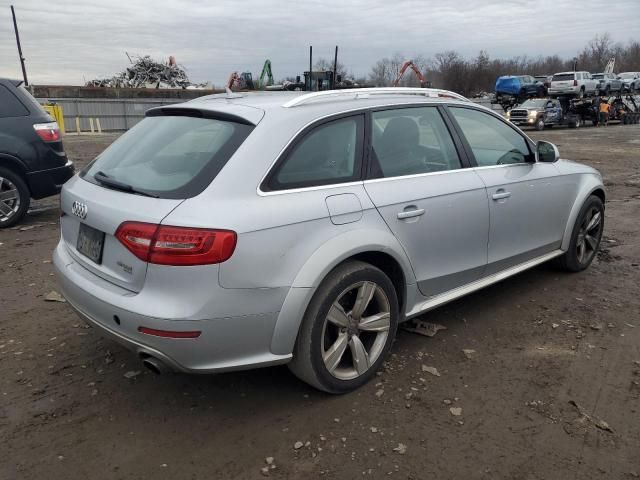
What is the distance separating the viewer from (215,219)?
8.33ft

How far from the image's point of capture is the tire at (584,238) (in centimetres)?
495

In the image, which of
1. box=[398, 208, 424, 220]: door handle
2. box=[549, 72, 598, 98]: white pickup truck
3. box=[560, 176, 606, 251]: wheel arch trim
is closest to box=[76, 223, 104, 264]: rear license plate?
box=[398, 208, 424, 220]: door handle

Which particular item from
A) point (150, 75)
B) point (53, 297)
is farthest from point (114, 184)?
point (150, 75)

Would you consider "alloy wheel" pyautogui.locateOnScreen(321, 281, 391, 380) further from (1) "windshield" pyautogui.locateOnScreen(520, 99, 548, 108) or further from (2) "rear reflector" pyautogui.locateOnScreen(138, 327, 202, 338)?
(1) "windshield" pyautogui.locateOnScreen(520, 99, 548, 108)

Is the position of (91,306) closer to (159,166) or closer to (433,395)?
(159,166)

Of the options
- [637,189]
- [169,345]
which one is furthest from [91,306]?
[637,189]

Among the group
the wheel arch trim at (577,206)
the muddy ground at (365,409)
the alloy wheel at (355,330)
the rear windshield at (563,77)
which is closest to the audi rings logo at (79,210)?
the muddy ground at (365,409)

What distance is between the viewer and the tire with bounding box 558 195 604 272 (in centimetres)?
495

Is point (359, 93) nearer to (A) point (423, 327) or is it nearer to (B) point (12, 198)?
(A) point (423, 327)

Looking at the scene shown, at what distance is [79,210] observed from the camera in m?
3.06

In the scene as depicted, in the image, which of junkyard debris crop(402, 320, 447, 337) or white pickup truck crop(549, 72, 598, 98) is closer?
junkyard debris crop(402, 320, 447, 337)

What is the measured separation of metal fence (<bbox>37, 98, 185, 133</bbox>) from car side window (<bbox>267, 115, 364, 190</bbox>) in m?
24.8

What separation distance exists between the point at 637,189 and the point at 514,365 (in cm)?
864

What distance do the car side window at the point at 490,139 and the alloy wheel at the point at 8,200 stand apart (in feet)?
18.3
